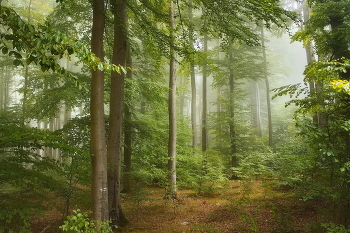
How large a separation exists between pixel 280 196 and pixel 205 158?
3.60m

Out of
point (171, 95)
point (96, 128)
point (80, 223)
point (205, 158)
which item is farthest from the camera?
point (205, 158)

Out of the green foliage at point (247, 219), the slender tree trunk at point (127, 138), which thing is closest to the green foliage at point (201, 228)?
the green foliage at point (247, 219)

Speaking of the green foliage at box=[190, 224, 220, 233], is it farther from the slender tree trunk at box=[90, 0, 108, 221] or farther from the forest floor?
the slender tree trunk at box=[90, 0, 108, 221]

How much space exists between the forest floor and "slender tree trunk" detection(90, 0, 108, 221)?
2.10 meters

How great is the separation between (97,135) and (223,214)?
18.5 feet

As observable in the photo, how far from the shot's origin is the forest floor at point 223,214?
20.6 feet

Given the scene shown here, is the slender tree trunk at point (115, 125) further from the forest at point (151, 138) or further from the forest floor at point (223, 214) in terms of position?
the forest floor at point (223, 214)

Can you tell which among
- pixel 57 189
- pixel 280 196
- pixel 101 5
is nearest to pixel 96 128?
pixel 57 189

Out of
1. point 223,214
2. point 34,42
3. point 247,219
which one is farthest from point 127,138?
point 34,42

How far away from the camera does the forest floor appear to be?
6.27m

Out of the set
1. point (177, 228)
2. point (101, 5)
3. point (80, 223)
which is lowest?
point (177, 228)

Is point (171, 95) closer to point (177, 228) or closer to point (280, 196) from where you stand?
point (177, 228)

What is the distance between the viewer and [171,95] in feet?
33.1

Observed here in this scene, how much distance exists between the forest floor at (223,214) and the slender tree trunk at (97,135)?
2.10 metres
